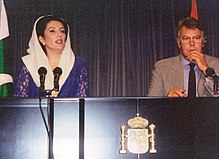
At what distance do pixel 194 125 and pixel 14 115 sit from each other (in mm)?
1224

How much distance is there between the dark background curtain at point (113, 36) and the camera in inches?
177

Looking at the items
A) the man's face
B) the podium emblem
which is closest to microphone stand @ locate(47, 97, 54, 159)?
the podium emblem

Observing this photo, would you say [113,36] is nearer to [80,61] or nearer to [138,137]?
[80,61]

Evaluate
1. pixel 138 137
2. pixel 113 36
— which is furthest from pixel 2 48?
pixel 138 137

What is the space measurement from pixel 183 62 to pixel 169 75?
8.7 inches

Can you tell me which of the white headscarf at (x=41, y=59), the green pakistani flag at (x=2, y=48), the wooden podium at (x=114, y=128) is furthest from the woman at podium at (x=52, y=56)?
the wooden podium at (x=114, y=128)

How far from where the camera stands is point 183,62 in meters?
4.48

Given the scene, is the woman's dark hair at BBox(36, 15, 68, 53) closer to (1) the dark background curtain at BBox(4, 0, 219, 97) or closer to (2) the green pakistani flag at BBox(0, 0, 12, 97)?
(1) the dark background curtain at BBox(4, 0, 219, 97)

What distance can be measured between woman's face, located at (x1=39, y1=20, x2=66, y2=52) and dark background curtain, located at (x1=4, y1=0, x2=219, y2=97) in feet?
0.32

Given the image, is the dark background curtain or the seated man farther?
the dark background curtain

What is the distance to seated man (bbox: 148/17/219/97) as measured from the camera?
4.31m

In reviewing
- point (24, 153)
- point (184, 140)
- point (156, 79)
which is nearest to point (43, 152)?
point (24, 153)

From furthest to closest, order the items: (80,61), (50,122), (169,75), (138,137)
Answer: (80,61)
(169,75)
(138,137)
(50,122)

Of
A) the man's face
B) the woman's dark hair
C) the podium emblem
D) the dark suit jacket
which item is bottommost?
the podium emblem
